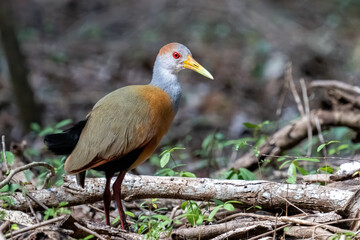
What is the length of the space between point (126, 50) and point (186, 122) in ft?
9.63

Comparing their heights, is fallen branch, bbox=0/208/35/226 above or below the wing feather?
below

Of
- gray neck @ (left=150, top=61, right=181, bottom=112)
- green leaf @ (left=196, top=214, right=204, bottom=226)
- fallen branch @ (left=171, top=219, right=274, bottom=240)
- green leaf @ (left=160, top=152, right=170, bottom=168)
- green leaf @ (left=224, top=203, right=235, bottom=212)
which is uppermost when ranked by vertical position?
gray neck @ (left=150, top=61, right=181, bottom=112)

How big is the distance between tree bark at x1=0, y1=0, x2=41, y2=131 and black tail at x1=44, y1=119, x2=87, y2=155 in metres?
4.49

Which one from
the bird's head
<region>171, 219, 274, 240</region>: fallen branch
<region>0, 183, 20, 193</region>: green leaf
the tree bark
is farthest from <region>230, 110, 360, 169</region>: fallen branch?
the tree bark

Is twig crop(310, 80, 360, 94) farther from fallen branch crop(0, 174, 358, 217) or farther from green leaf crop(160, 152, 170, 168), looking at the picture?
green leaf crop(160, 152, 170, 168)

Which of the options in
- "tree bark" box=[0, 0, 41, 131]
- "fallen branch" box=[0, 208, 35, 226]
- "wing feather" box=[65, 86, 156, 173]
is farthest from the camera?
"tree bark" box=[0, 0, 41, 131]

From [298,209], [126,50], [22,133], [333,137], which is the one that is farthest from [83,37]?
[298,209]

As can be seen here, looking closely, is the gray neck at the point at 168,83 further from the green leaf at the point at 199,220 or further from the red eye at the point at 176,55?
the green leaf at the point at 199,220

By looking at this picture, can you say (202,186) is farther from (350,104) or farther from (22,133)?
(22,133)

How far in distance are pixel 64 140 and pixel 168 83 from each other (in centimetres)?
104

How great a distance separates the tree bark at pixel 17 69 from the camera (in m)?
7.84

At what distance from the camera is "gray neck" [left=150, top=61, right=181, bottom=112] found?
4.25 m

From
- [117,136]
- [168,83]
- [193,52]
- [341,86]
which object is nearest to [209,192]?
[117,136]

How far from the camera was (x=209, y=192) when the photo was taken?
3686 mm
